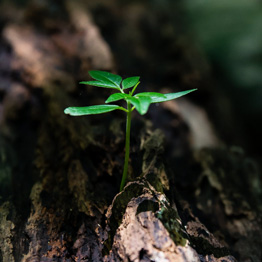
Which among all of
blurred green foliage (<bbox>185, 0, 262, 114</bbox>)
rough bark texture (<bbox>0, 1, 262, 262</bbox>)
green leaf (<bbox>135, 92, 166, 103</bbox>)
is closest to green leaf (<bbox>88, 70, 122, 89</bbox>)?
green leaf (<bbox>135, 92, 166, 103</bbox>)

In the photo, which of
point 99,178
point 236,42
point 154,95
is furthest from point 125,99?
point 236,42

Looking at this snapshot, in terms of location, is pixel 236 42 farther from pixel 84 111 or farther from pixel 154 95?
pixel 84 111

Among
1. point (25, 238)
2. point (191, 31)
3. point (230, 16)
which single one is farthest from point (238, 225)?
point (230, 16)

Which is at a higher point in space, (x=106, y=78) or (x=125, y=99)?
(x=106, y=78)

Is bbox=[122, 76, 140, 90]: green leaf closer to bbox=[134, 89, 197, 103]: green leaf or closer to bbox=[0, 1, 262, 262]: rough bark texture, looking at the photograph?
bbox=[134, 89, 197, 103]: green leaf

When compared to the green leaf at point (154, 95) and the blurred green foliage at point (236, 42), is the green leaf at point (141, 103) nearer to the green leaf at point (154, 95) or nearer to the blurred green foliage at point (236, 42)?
the green leaf at point (154, 95)

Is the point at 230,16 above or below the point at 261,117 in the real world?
above

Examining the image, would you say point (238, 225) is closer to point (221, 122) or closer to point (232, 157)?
point (232, 157)
